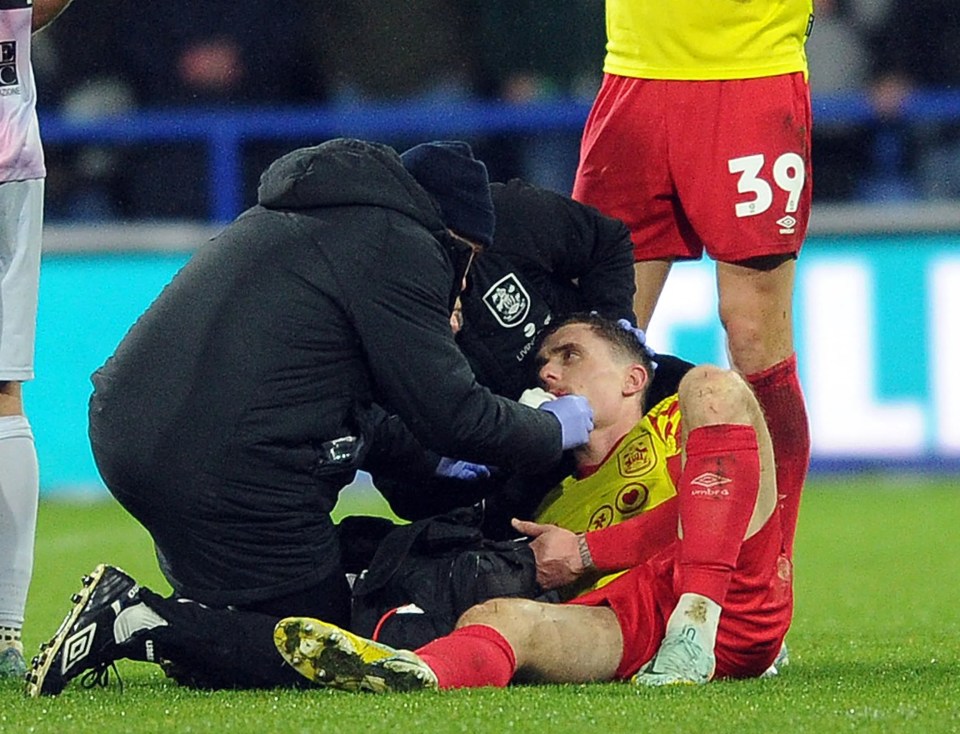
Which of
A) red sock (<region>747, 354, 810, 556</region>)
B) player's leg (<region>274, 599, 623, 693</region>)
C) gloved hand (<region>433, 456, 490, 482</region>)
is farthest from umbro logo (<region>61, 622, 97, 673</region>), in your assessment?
red sock (<region>747, 354, 810, 556</region>)

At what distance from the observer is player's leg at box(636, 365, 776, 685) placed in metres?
3.44

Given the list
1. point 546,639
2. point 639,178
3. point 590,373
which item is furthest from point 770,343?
point 546,639

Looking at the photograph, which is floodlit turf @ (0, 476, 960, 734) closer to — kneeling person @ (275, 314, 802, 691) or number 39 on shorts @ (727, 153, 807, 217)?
kneeling person @ (275, 314, 802, 691)

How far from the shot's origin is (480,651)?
3.34 meters

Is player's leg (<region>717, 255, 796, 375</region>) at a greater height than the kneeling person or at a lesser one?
greater

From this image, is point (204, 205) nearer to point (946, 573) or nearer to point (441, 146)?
point (946, 573)

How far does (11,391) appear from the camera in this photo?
4.12 metres

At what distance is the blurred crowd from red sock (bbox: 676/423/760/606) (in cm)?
591

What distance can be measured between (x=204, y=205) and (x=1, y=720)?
625 centimetres

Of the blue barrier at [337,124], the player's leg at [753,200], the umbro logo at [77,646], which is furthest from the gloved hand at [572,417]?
the blue barrier at [337,124]

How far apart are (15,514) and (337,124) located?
5.14 metres

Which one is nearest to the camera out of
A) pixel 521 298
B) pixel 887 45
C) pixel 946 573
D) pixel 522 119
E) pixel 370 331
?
pixel 370 331

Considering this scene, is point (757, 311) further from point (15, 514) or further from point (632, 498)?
point (15, 514)

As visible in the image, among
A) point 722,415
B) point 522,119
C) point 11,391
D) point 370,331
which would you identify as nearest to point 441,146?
point 370,331
